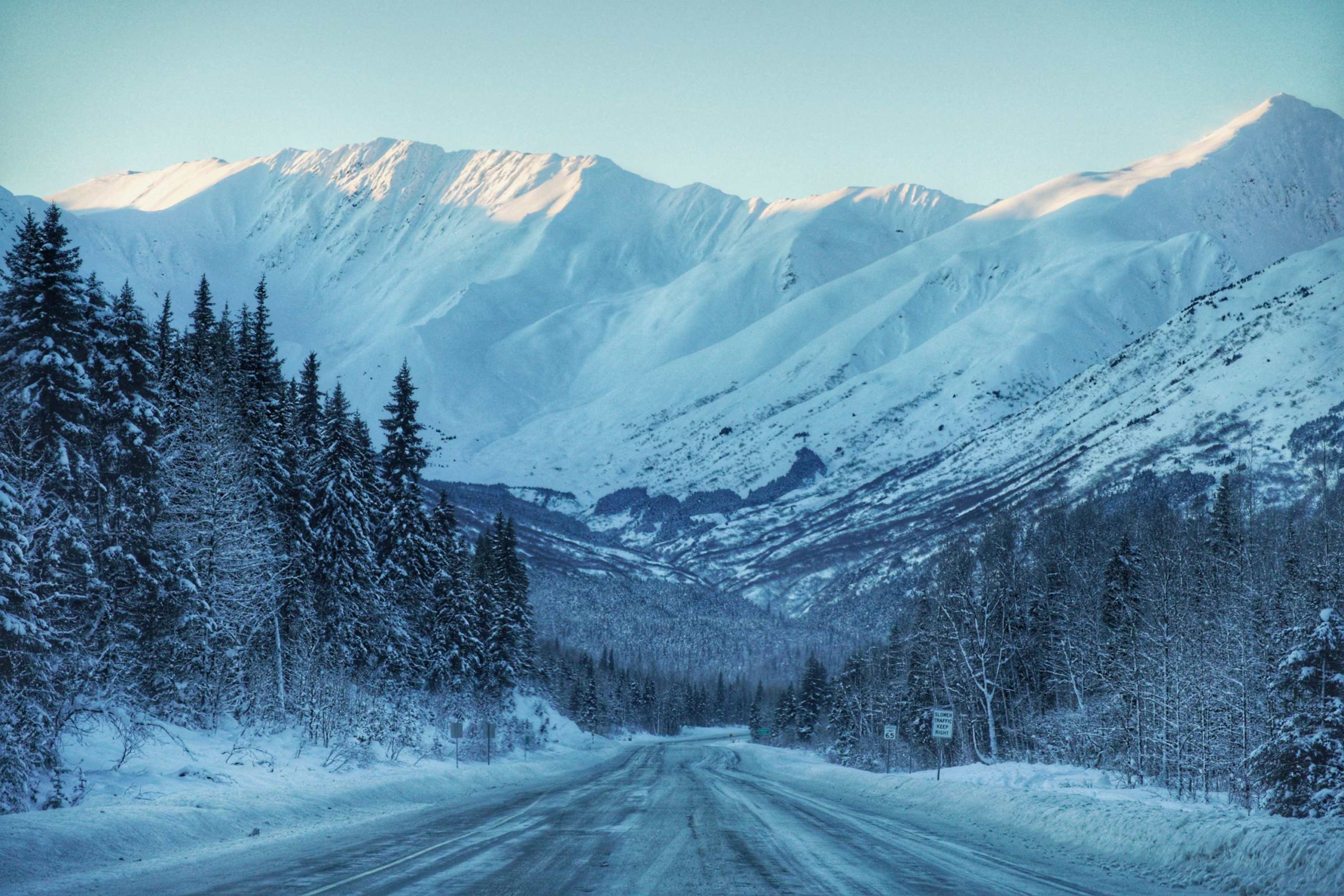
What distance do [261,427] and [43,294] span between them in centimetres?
1558

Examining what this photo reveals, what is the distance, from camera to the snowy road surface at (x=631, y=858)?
12.3m

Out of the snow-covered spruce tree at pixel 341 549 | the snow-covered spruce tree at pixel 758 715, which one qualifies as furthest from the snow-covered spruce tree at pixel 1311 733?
the snow-covered spruce tree at pixel 758 715

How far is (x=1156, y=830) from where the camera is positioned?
1622cm

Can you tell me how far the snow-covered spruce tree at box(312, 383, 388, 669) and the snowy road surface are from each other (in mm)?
19831

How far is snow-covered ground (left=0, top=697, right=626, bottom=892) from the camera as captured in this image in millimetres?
14031

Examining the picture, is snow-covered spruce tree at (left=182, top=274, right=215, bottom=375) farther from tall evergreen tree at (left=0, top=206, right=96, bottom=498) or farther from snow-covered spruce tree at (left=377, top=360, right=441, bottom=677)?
tall evergreen tree at (left=0, top=206, right=96, bottom=498)

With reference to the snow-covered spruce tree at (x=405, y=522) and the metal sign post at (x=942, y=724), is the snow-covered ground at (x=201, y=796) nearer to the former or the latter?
the snow-covered spruce tree at (x=405, y=522)

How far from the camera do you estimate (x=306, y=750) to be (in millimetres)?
30672

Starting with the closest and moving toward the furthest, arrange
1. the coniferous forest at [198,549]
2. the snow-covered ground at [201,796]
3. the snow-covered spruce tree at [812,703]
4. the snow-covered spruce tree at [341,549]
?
the snow-covered ground at [201,796] < the coniferous forest at [198,549] < the snow-covered spruce tree at [341,549] < the snow-covered spruce tree at [812,703]

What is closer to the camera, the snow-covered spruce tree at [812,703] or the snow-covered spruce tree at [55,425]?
the snow-covered spruce tree at [55,425]

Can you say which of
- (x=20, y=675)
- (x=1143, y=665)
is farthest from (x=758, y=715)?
(x=20, y=675)

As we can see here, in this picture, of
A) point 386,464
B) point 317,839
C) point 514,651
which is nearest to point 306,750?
point 317,839

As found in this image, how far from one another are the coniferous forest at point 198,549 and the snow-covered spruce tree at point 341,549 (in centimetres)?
10

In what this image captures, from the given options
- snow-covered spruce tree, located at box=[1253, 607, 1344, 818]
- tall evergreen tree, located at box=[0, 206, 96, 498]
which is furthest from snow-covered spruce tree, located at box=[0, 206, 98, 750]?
snow-covered spruce tree, located at box=[1253, 607, 1344, 818]
